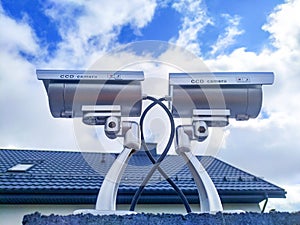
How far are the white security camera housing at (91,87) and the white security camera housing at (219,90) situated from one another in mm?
247

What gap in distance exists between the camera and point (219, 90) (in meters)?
2.10

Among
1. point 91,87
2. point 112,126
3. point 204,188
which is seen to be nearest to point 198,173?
point 204,188

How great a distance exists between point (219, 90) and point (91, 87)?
0.78 metres

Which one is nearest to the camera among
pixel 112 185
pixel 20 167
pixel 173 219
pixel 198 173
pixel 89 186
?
pixel 173 219

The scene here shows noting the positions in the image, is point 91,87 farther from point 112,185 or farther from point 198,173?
point 198,173

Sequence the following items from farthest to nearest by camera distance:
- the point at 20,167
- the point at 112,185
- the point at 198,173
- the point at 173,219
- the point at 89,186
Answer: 1. the point at 20,167
2. the point at 89,186
3. the point at 198,173
4. the point at 112,185
5. the point at 173,219

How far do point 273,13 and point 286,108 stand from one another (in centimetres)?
139

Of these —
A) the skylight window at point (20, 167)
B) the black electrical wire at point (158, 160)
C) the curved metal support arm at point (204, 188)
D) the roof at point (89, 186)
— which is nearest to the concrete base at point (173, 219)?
the curved metal support arm at point (204, 188)

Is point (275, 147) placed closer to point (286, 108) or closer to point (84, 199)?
point (286, 108)

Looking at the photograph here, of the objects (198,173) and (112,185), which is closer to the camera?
(112,185)

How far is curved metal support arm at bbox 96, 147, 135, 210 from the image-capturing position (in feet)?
6.27

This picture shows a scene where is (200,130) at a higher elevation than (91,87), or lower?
lower

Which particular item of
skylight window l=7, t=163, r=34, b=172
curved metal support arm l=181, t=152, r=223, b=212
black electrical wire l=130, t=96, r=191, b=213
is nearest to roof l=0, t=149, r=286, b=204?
skylight window l=7, t=163, r=34, b=172

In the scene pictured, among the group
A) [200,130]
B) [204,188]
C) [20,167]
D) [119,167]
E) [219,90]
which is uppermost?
[219,90]
